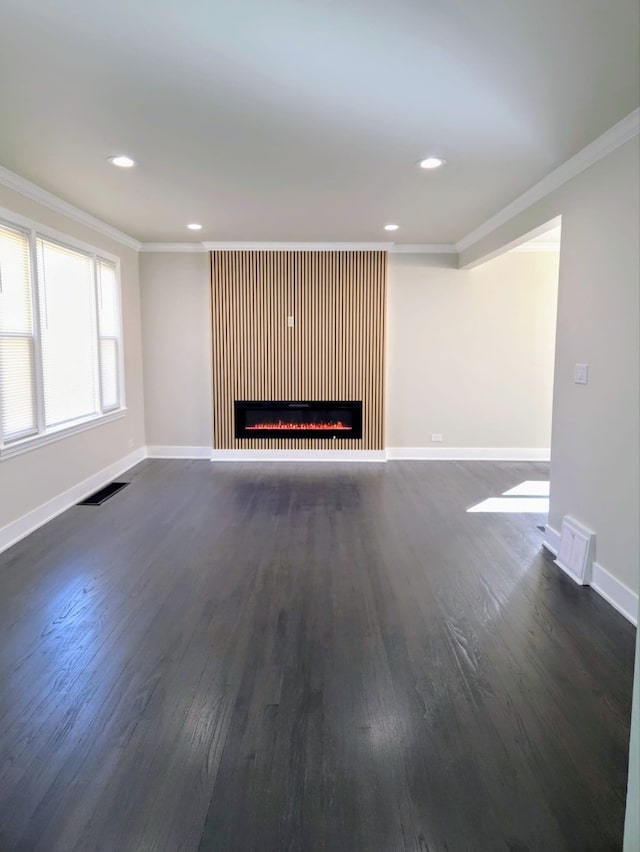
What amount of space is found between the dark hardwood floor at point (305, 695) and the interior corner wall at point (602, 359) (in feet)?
1.63

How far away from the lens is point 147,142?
123 inches

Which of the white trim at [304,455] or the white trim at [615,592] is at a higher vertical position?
the white trim at [304,455]

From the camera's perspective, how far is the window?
3.91 meters

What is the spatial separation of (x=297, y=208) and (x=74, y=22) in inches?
108

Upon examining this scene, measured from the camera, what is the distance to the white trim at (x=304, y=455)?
674 centimetres

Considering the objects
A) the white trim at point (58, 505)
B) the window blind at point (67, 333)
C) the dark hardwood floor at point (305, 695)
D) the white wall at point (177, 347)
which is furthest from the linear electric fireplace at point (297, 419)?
the dark hardwood floor at point (305, 695)

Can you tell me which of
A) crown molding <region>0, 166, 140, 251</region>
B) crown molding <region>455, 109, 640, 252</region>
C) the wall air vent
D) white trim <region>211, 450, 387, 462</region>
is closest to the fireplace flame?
white trim <region>211, 450, 387, 462</region>

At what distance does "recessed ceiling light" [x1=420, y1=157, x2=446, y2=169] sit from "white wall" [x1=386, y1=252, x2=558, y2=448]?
118 inches

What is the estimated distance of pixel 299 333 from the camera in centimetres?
660

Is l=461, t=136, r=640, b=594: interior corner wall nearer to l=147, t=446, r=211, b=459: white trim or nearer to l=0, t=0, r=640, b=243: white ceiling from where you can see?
l=0, t=0, r=640, b=243: white ceiling

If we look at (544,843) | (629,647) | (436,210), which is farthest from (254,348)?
(544,843)

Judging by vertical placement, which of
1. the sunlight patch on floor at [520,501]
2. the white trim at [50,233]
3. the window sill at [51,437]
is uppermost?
the white trim at [50,233]

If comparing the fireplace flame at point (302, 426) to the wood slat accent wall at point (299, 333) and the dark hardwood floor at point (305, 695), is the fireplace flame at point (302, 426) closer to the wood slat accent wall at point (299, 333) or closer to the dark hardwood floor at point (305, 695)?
the wood slat accent wall at point (299, 333)

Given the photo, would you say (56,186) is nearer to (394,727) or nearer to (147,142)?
(147,142)
